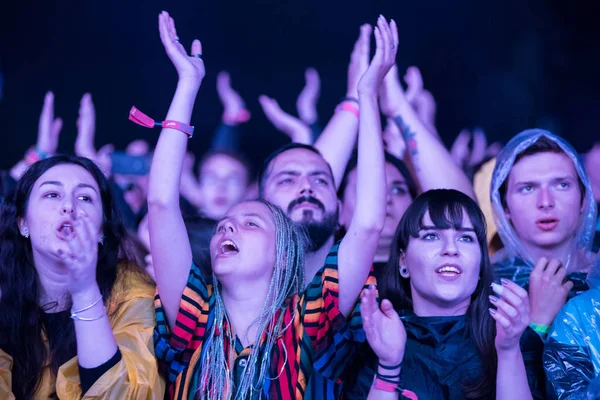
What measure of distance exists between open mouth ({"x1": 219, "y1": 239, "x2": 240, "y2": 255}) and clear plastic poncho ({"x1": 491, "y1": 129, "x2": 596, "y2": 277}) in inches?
44.7

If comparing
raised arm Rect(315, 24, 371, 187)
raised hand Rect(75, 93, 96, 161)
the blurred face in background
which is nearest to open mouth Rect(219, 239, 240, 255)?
raised arm Rect(315, 24, 371, 187)

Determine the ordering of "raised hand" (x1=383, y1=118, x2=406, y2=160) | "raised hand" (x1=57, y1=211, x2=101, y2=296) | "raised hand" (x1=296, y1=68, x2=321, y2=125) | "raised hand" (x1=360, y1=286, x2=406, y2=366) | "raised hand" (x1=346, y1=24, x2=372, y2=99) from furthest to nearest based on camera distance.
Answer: "raised hand" (x1=296, y1=68, x2=321, y2=125)
"raised hand" (x1=383, y1=118, x2=406, y2=160)
"raised hand" (x1=346, y1=24, x2=372, y2=99)
"raised hand" (x1=57, y1=211, x2=101, y2=296)
"raised hand" (x1=360, y1=286, x2=406, y2=366)

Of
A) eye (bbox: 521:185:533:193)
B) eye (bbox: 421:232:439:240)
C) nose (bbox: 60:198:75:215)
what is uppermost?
eye (bbox: 521:185:533:193)

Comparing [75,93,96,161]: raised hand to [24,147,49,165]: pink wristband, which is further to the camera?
[75,93,96,161]: raised hand

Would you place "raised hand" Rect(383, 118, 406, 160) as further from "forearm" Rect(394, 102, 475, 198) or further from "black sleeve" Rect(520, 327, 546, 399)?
"black sleeve" Rect(520, 327, 546, 399)

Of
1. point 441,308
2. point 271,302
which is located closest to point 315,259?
point 271,302

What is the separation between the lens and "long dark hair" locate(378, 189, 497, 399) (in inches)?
82.9

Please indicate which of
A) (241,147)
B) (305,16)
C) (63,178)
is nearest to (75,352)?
(63,178)

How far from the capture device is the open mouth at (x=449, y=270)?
85.8 inches

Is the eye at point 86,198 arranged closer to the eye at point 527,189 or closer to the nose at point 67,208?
the nose at point 67,208

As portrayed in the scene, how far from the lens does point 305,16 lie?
4500mm

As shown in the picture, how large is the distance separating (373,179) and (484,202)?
4.62 feet

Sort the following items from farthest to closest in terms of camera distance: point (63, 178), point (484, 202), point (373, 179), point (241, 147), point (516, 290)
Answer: point (241, 147) → point (484, 202) → point (63, 178) → point (373, 179) → point (516, 290)

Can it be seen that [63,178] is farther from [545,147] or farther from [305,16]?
[305,16]
